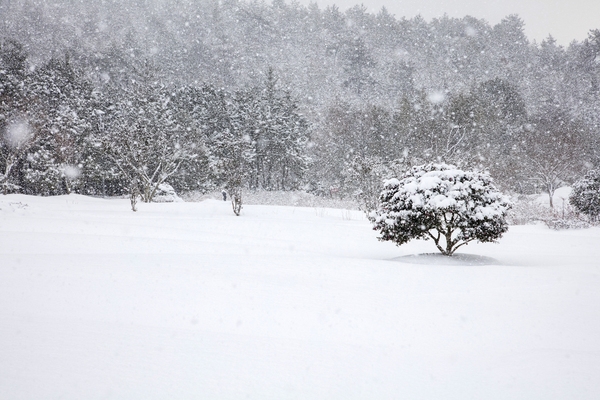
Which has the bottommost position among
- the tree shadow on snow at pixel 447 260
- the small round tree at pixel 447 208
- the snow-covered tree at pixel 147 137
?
the tree shadow on snow at pixel 447 260

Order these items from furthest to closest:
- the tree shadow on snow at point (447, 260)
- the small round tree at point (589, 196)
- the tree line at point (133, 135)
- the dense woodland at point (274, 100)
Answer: the dense woodland at point (274, 100), the tree line at point (133, 135), the small round tree at point (589, 196), the tree shadow on snow at point (447, 260)

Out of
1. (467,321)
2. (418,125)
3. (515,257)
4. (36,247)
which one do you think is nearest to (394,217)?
(515,257)

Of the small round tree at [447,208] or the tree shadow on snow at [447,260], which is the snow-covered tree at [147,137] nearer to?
the small round tree at [447,208]

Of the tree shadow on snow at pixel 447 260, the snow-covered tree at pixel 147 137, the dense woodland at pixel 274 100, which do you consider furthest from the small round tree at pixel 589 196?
the snow-covered tree at pixel 147 137

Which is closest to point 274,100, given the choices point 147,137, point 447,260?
point 147,137

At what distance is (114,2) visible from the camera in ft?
242

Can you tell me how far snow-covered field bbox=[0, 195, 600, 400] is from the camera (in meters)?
2.56

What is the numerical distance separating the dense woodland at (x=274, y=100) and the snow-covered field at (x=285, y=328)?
12.1m

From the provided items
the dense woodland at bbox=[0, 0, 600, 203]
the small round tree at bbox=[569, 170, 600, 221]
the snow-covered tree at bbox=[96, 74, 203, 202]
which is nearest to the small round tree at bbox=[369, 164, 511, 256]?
the dense woodland at bbox=[0, 0, 600, 203]

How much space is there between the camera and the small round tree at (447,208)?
Result: 24.1 feet

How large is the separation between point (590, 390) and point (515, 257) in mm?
6563

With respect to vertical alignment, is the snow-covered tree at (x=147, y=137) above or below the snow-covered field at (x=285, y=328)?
above

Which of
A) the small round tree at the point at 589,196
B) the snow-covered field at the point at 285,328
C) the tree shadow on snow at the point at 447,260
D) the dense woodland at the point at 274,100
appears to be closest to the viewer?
the snow-covered field at the point at 285,328

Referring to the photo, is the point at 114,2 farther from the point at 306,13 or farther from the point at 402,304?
the point at 402,304
